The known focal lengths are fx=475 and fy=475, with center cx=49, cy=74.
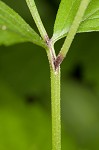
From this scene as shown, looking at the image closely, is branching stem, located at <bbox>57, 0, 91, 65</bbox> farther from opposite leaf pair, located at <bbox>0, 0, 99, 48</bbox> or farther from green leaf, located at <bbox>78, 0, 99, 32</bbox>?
green leaf, located at <bbox>78, 0, 99, 32</bbox>

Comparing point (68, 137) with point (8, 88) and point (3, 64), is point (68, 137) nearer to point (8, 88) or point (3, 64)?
point (8, 88)

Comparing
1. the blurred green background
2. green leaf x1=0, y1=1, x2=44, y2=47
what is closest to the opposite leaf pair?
green leaf x1=0, y1=1, x2=44, y2=47

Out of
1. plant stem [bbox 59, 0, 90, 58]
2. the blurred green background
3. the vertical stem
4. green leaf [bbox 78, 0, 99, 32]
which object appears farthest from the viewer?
the blurred green background

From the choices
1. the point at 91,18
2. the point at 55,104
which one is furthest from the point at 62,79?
the point at 55,104

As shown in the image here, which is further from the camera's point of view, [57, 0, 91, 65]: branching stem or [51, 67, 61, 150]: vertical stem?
[51, 67, 61, 150]: vertical stem

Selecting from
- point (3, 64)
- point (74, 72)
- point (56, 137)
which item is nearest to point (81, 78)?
point (74, 72)

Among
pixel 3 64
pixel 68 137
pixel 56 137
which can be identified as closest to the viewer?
pixel 56 137

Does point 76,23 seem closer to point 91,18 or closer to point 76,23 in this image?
point 76,23

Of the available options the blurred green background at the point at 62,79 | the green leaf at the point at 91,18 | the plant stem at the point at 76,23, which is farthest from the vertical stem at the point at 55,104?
the blurred green background at the point at 62,79
